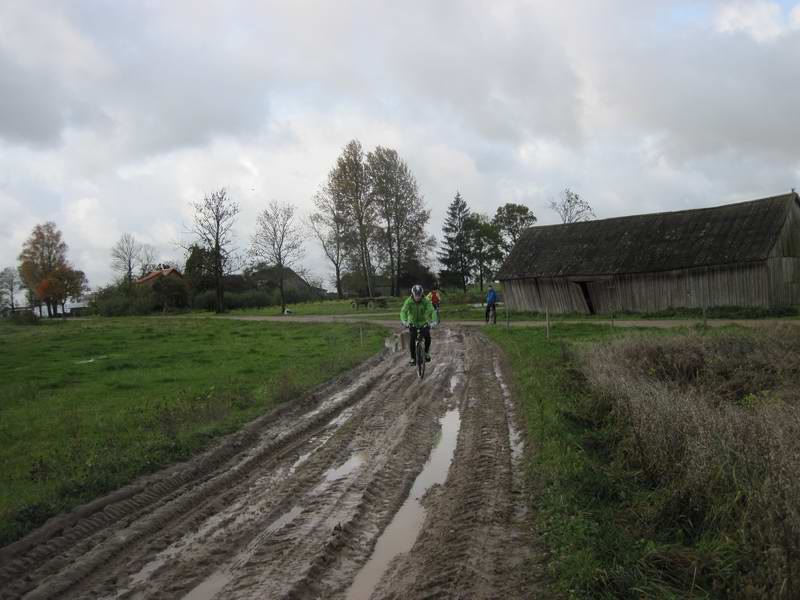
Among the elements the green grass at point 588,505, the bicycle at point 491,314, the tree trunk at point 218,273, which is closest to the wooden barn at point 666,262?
the bicycle at point 491,314

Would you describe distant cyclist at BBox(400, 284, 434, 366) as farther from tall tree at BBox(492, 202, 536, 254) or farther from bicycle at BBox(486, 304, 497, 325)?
tall tree at BBox(492, 202, 536, 254)

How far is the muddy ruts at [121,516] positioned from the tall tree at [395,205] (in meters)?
46.2

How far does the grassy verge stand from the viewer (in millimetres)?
4062

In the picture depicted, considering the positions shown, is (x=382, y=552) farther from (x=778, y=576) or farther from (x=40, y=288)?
(x=40, y=288)

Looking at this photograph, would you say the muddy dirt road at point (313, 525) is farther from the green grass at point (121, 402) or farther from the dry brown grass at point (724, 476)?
the dry brown grass at point (724, 476)

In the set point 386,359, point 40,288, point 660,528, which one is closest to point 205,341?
point 386,359

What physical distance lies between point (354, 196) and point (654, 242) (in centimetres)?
2880

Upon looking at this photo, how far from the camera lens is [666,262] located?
30.9 m

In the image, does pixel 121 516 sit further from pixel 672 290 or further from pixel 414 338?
pixel 672 290

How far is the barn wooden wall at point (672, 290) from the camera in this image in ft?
91.8

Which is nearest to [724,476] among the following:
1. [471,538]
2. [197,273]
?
[471,538]

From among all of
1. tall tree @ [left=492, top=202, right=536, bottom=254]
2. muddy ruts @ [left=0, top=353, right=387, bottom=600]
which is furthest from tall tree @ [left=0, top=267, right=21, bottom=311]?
muddy ruts @ [left=0, top=353, right=387, bottom=600]

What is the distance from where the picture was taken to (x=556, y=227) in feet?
131

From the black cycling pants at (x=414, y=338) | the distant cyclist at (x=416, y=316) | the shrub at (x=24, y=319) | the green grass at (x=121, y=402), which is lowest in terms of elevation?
the green grass at (x=121, y=402)
